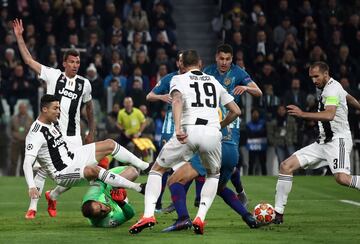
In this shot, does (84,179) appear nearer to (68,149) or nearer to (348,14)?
(68,149)

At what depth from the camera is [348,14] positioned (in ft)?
98.2

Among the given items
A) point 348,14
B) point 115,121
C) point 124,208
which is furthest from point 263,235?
point 348,14

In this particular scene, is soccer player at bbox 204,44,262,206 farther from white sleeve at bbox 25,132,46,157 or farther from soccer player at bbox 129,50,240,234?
white sleeve at bbox 25,132,46,157

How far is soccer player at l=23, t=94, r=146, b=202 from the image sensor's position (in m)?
13.8

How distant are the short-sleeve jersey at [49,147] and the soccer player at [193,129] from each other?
229cm

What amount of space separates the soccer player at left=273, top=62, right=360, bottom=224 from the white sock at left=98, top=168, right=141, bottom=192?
6.66 ft

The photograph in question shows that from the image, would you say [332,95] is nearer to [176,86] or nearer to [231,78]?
[231,78]

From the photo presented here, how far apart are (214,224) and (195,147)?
1950 mm

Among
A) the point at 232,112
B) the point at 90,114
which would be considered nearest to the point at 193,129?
the point at 232,112

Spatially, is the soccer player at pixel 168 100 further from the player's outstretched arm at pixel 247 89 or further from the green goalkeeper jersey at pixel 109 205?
the green goalkeeper jersey at pixel 109 205

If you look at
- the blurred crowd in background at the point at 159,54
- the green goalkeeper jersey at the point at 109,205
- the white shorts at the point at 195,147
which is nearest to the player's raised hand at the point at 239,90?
the white shorts at the point at 195,147

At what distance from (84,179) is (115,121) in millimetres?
11803

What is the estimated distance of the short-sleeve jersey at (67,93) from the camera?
15.4 metres

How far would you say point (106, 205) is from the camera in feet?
43.0
